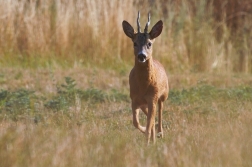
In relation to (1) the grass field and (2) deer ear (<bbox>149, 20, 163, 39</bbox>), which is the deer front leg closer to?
(1) the grass field

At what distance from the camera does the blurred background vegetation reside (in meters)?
A: 15.7

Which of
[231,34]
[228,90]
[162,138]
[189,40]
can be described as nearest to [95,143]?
[162,138]

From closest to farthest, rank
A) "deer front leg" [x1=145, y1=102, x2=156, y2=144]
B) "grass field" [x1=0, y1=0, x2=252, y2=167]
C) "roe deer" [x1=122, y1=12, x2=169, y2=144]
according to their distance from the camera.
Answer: "grass field" [x1=0, y1=0, x2=252, y2=167] < "deer front leg" [x1=145, y1=102, x2=156, y2=144] < "roe deer" [x1=122, y1=12, x2=169, y2=144]

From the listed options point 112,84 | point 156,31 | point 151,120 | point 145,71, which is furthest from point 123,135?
point 112,84

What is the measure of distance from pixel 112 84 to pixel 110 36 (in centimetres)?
289

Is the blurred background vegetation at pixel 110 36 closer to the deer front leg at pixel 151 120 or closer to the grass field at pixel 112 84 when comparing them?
the grass field at pixel 112 84

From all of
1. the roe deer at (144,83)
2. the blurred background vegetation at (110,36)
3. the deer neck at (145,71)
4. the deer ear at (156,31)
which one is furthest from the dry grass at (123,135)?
the blurred background vegetation at (110,36)

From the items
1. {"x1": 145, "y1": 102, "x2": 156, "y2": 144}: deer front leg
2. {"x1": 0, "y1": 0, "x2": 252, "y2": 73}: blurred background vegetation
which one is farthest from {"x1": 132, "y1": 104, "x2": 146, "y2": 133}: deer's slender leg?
{"x1": 0, "y1": 0, "x2": 252, "y2": 73}: blurred background vegetation

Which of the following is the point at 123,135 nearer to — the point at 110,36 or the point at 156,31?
the point at 156,31

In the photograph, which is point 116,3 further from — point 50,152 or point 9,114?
point 50,152

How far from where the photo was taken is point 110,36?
1642 centimetres

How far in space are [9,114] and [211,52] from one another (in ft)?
23.4

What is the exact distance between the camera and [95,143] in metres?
7.24

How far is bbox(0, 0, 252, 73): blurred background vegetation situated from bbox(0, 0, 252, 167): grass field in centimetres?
2
